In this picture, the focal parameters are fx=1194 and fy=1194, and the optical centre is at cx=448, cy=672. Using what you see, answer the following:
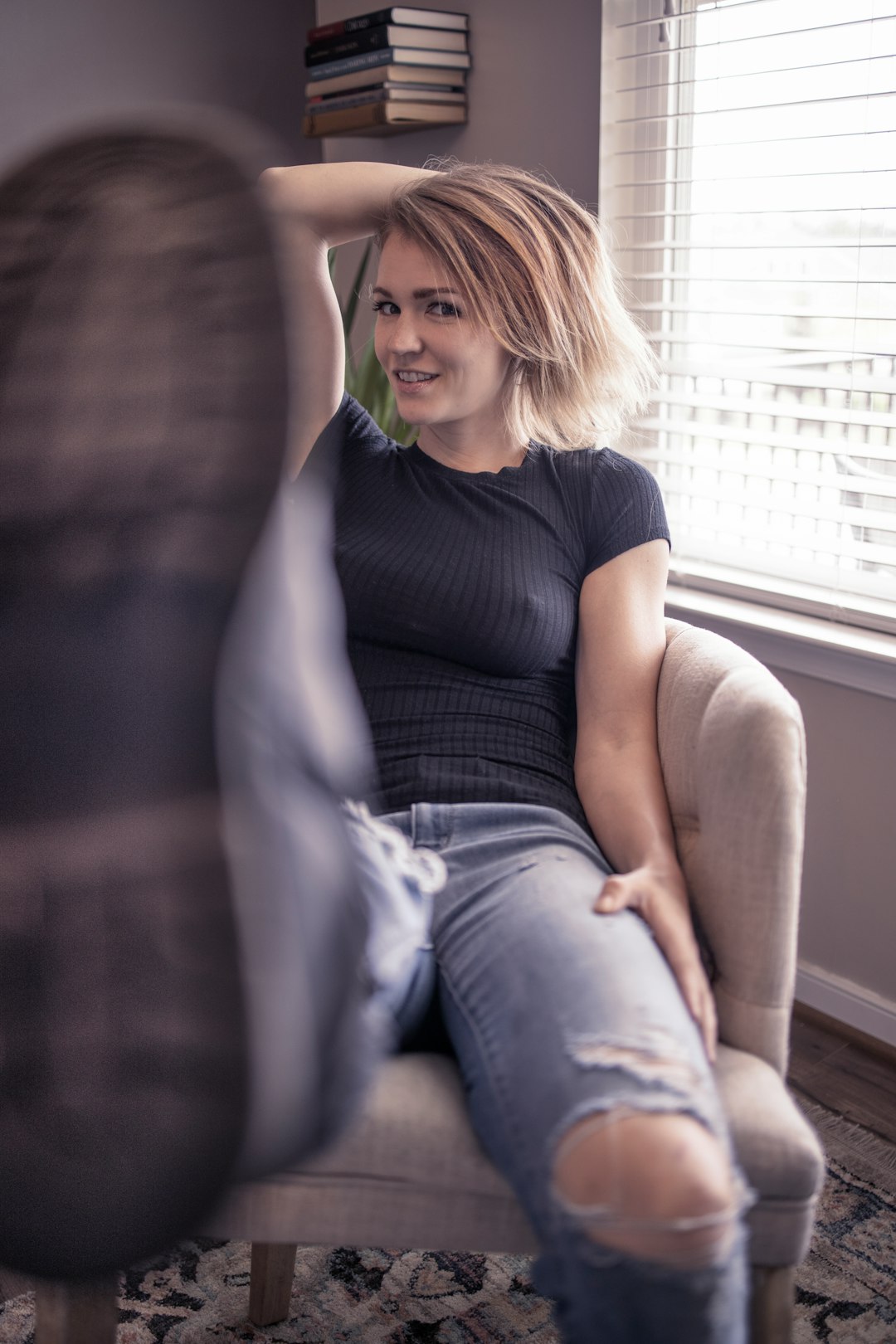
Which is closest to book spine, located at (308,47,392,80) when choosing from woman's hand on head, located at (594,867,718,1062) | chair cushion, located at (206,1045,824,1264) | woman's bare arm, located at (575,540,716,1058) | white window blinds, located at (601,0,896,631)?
white window blinds, located at (601,0,896,631)

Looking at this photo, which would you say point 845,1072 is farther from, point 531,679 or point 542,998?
point 542,998

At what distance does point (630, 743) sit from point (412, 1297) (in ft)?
2.39

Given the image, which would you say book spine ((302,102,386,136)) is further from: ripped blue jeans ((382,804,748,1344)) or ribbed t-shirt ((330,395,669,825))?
ripped blue jeans ((382,804,748,1344))

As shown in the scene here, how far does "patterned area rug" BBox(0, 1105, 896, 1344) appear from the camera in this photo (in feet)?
4.54

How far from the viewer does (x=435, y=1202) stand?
3.40ft

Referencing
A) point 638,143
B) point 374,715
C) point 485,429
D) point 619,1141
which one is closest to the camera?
point 619,1141

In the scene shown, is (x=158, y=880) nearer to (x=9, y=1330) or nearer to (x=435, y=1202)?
(x=435, y=1202)

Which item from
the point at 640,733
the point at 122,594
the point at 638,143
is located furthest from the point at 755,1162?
the point at 638,143

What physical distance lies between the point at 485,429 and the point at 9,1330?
1233 millimetres

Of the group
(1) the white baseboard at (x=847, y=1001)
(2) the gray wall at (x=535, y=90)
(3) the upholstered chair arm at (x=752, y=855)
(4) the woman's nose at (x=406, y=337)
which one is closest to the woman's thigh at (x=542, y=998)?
(3) the upholstered chair arm at (x=752, y=855)

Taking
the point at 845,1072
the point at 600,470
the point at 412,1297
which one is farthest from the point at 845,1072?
the point at 600,470

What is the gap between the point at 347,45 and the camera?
2.53m

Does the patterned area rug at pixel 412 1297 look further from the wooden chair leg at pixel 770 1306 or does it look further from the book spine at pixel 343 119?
the book spine at pixel 343 119

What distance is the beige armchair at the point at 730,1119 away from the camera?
101 cm
